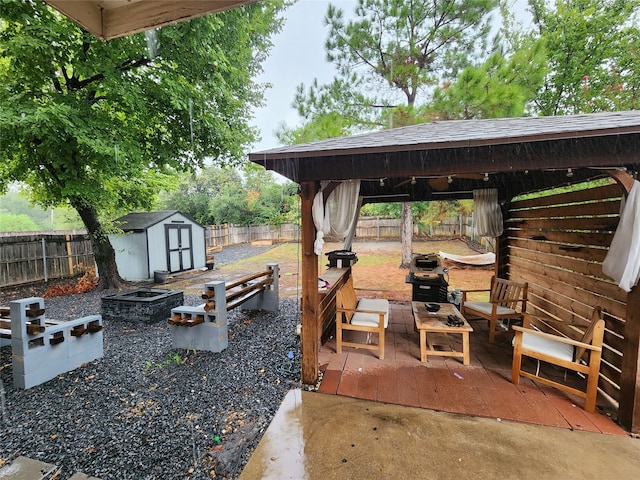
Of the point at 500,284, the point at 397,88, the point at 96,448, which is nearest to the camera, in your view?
the point at 96,448

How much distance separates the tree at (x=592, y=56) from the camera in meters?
7.43

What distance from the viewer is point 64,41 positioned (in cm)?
460

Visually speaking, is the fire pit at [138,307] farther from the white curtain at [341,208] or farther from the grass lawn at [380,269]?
the white curtain at [341,208]

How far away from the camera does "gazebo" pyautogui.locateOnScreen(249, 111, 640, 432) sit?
7.29ft

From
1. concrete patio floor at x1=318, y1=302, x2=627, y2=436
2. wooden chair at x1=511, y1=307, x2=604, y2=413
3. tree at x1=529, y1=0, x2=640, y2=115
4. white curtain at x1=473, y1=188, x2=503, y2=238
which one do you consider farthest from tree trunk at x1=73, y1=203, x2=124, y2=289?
tree at x1=529, y1=0, x2=640, y2=115

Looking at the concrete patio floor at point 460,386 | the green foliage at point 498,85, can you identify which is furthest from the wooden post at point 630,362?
the green foliage at point 498,85

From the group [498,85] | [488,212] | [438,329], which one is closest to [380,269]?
[488,212]

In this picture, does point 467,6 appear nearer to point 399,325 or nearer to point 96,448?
point 399,325

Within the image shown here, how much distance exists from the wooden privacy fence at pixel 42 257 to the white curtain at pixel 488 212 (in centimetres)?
1046

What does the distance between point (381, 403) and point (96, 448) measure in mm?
2287

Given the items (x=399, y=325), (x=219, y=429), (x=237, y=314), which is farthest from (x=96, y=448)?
(x=399, y=325)

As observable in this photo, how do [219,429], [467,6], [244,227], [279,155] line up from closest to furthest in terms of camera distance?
[219,429] → [279,155] → [467,6] → [244,227]

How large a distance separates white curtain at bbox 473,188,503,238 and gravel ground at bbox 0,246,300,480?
3612 mm

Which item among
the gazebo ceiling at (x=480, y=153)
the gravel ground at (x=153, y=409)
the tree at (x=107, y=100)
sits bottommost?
the gravel ground at (x=153, y=409)
